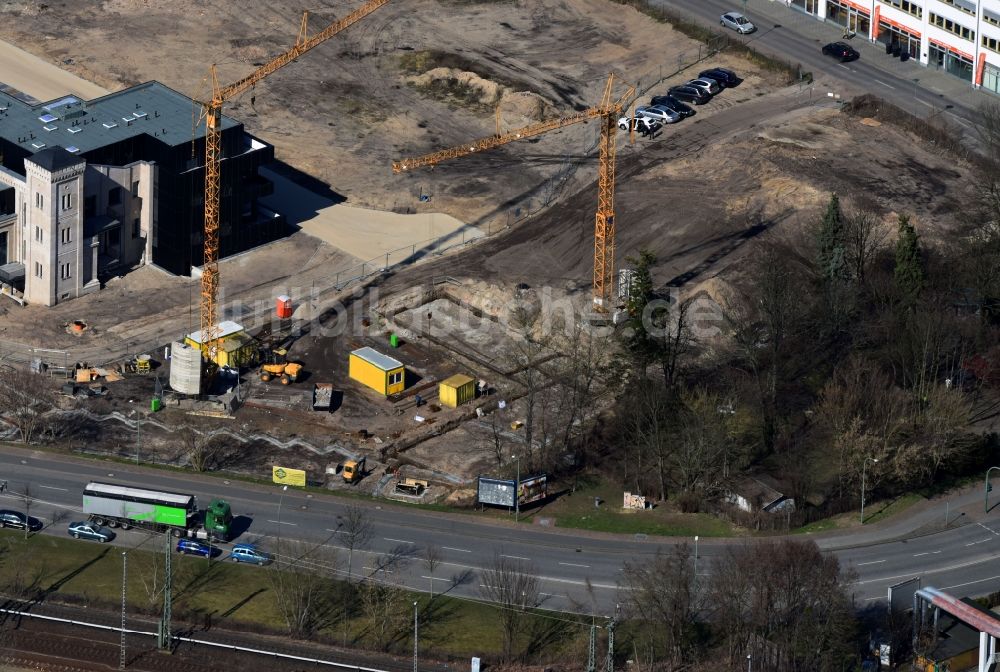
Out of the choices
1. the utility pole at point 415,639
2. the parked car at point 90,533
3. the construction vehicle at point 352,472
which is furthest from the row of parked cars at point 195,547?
the utility pole at point 415,639

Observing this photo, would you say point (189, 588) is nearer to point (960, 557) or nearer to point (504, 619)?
point (504, 619)

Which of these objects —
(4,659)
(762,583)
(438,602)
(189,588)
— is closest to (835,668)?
(762,583)

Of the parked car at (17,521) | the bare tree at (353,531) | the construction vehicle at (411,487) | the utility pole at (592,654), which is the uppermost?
the utility pole at (592,654)

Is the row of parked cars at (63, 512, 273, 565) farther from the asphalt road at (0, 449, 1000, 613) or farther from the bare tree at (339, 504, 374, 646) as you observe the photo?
the bare tree at (339, 504, 374, 646)

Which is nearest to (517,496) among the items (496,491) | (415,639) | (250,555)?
(496,491)

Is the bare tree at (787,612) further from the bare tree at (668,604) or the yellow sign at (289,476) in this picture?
the yellow sign at (289,476)

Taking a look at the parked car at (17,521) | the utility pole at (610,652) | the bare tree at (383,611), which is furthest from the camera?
the parked car at (17,521)

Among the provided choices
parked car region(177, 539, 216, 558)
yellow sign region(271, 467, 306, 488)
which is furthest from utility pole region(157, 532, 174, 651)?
yellow sign region(271, 467, 306, 488)

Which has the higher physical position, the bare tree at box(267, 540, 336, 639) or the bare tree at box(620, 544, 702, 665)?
the bare tree at box(620, 544, 702, 665)
